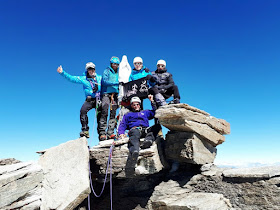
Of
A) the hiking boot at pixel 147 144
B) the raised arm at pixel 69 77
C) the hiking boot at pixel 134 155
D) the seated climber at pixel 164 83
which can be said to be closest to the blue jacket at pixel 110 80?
the raised arm at pixel 69 77

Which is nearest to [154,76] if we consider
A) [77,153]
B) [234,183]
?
[77,153]

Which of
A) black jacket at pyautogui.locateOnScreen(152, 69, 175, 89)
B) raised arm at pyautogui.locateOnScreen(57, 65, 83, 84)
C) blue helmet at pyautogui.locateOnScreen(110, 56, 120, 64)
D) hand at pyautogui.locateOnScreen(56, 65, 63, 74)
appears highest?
blue helmet at pyautogui.locateOnScreen(110, 56, 120, 64)

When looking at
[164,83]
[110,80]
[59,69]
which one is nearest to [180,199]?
[164,83]

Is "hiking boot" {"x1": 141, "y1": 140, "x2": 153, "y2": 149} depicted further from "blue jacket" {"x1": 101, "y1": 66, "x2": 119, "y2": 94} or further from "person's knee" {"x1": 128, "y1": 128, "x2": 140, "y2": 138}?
"blue jacket" {"x1": 101, "y1": 66, "x2": 119, "y2": 94}

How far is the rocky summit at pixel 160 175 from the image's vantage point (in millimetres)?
9531

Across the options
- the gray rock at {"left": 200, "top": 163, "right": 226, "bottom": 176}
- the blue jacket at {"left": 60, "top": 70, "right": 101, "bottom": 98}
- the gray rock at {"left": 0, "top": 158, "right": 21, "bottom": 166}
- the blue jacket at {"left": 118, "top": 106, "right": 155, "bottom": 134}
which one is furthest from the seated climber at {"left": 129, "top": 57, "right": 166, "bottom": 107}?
the gray rock at {"left": 0, "top": 158, "right": 21, "bottom": 166}

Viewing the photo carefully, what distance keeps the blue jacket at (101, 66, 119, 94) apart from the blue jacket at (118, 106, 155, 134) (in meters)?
2.22

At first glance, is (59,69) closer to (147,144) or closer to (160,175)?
(147,144)

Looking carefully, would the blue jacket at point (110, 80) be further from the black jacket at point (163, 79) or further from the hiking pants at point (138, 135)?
the hiking pants at point (138, 135)

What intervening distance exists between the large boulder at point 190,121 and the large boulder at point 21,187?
6.23 m

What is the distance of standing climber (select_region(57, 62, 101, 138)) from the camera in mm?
13315

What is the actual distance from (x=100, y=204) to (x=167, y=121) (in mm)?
6900

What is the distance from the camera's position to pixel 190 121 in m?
10.4

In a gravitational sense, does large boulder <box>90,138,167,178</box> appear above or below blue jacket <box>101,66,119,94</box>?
below
